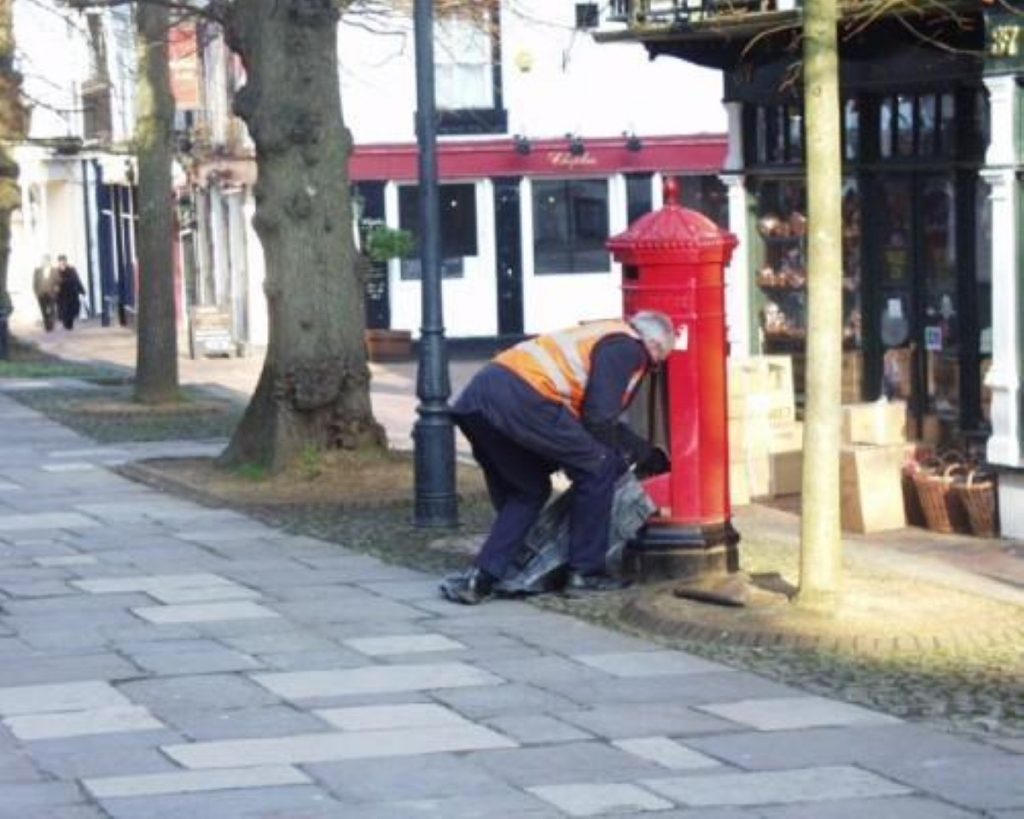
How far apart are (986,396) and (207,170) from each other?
1148 inches

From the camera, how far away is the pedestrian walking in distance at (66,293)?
2044 inches

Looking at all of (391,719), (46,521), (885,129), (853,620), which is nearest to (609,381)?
(853,620)

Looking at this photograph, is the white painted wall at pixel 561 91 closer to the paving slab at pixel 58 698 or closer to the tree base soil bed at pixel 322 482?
the tree base soil bed at pixel 322 482

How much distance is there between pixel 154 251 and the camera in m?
27.0

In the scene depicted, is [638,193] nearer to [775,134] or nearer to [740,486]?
[775,134]

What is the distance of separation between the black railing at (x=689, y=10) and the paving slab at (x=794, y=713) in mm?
7582

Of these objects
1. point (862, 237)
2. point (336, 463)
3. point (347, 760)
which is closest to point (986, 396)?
point (862, 237)

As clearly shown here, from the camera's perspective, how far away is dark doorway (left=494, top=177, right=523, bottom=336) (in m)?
39.2

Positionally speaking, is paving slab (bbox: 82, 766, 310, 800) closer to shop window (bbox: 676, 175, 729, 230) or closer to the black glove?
the black glove

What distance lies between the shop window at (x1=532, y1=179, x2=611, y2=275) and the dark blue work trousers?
27.7 meters

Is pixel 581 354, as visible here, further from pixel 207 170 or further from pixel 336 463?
pixel 207 170

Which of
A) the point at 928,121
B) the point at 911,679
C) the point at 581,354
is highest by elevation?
the point at 928,121

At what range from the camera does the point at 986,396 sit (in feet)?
50.3

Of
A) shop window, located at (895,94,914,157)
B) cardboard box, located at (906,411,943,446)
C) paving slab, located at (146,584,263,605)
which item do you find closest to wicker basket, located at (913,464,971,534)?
cardboard box, located at (906,411,943,446)
